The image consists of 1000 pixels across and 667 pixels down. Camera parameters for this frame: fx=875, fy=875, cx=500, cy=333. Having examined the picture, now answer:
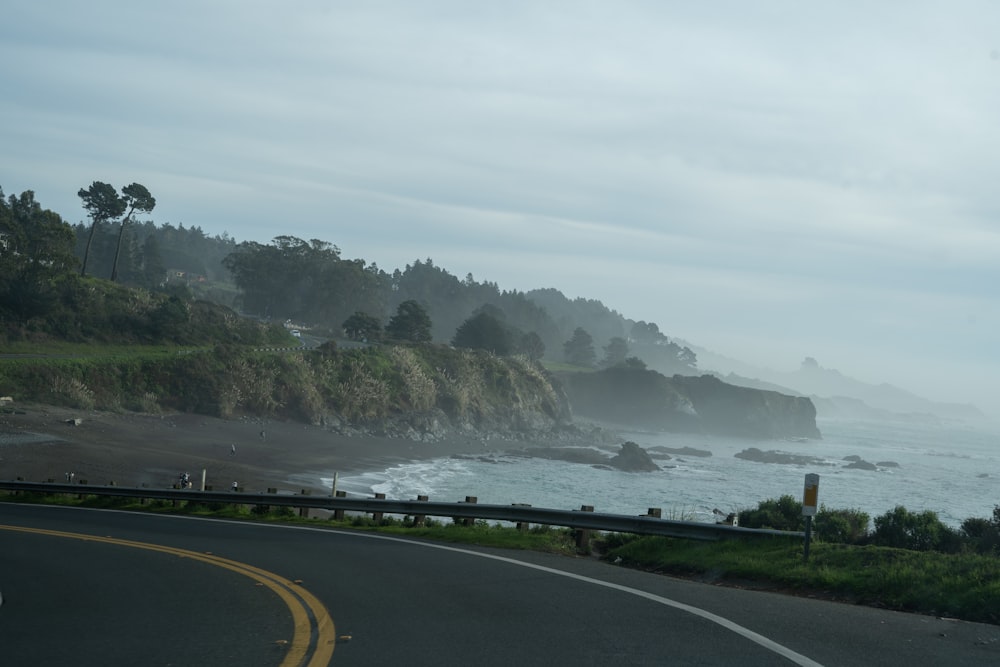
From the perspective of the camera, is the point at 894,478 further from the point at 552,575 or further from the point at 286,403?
the point at 552,575

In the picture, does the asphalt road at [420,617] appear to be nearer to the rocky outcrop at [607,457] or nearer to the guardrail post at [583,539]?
the guardrail post at [583,539]

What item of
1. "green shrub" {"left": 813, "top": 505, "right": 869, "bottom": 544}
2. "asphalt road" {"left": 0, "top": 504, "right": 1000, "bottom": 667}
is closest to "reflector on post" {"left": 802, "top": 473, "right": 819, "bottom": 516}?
"asphalt road" {"left": 0, "top": 504, "right": 1000, "bottom": 667}

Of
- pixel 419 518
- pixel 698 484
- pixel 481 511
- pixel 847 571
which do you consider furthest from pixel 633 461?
pixel 847 571

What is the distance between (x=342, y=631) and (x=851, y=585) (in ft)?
17.8

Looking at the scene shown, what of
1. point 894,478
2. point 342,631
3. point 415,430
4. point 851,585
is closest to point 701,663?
point 342,631

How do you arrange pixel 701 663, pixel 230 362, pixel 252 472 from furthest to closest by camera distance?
pixel 230 362 → pixel 252 472 → pixel 701 663

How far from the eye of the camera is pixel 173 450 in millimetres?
47594

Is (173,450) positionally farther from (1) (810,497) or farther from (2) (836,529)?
(1) (810,497)

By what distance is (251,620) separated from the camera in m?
7.77

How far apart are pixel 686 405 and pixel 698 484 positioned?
231 ft

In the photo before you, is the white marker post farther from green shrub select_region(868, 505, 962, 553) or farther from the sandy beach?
the sandy beach

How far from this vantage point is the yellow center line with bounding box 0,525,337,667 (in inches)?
254

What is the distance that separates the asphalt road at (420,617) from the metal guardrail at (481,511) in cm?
132

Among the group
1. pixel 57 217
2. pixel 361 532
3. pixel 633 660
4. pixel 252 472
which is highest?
pixel 57 217
